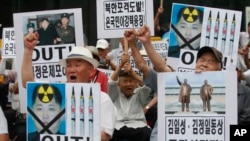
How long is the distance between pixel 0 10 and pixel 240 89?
Answer: 992 centimetres

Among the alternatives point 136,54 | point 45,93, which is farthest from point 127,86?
point 45,93

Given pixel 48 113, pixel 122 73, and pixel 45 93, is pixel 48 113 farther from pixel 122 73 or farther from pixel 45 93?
pixel 122 73

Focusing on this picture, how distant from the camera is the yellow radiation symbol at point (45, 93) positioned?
18.0ft

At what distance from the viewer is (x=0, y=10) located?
15219 mm

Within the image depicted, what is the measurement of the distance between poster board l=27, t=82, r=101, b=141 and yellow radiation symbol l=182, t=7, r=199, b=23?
2.14 meters

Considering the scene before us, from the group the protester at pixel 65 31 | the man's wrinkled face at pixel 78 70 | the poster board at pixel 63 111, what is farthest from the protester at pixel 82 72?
the protester at pixel 65 31

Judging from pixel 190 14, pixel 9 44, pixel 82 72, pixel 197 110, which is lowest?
pixel 197 110

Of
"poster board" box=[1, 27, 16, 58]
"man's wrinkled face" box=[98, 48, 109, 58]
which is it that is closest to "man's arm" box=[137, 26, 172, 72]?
"man's wrinkled face" box=[98, 48, 109, 58]

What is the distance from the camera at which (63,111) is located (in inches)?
214

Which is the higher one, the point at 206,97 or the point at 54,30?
the point at 54,30

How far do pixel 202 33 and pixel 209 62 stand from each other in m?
1.16

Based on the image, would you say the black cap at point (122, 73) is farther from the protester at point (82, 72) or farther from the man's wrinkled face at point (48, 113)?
the man's wrinkled face at point (48, 113)

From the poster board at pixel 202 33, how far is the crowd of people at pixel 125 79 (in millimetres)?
247

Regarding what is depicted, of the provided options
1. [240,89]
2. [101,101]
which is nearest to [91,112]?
[101,101]
